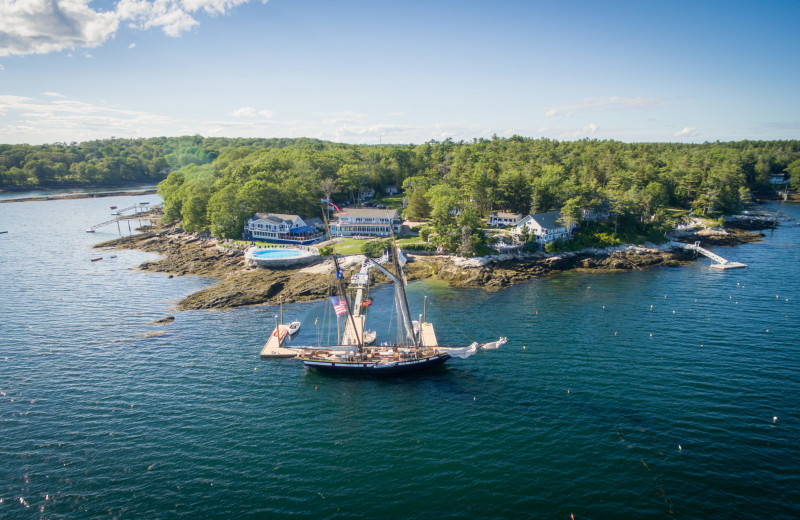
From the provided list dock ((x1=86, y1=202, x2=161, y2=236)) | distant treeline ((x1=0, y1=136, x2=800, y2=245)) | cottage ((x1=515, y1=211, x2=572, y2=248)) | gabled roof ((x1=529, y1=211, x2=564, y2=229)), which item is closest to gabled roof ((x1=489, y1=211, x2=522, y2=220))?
distant treeline ((x1=0, y1=136, x2=800, y2=245))

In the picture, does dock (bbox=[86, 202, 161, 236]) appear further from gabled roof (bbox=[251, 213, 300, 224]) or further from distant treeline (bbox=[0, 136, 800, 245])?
gabled roof (bbox=[251, 213, 300, 224])

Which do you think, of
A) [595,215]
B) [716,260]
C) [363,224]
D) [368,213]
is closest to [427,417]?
[363,224]

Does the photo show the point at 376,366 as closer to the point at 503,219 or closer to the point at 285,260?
the point at 285,260

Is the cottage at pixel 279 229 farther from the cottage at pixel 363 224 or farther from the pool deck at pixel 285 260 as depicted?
the pool deck at pixel 285 260

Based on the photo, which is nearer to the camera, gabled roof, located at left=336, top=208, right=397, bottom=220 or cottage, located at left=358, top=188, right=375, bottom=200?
gabled roof, located at left=336, top=208, right=397, bottom=220

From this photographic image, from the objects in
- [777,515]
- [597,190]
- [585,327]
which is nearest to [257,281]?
[585,327]

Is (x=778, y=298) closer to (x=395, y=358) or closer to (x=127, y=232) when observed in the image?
(x=395, y=358)
